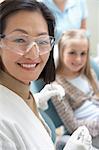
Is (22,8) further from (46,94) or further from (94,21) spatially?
(94,21)

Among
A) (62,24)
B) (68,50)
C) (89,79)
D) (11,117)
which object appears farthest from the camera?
(62,24)

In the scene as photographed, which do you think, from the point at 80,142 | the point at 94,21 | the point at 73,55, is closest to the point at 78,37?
the point at 73,55

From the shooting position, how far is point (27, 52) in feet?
3.01

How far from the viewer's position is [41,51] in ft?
3.20

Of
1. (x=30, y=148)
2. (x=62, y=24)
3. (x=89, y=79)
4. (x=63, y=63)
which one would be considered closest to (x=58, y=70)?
(x=63, y=63)

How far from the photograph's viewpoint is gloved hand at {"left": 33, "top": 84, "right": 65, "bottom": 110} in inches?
55.8

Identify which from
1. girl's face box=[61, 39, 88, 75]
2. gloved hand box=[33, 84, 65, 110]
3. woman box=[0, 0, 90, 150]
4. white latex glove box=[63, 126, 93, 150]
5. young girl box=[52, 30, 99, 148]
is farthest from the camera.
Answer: girl's face box=[61, 39, 88, 75]

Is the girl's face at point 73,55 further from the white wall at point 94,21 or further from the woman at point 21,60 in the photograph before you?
the white wall at point 94,21

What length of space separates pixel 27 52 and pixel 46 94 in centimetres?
55

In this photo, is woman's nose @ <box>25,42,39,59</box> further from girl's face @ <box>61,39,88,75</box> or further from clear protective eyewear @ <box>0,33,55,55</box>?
girl's face @ <box>61,39,88,75</box>

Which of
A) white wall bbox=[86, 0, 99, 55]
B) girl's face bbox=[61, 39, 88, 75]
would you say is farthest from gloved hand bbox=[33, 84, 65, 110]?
white wall bbox=[86, 0, 99, 55]

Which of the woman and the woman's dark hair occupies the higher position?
the woman's dark hair

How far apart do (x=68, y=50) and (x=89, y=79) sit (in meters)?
0.25

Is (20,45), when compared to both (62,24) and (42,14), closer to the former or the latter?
(42,14)
